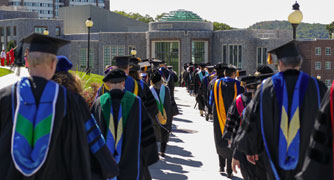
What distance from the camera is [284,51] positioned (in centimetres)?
516

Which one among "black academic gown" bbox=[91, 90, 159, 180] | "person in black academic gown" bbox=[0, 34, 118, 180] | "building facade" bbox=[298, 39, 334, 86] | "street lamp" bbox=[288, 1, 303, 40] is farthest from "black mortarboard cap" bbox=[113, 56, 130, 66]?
"building facade" bbox=[298, 39, 334, 86]

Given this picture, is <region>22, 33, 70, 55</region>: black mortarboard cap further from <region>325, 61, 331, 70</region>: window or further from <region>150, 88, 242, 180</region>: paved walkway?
<region>325, 61, 331, 70</region>: window

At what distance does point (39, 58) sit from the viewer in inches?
165

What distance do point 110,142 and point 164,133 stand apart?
505 centimetres

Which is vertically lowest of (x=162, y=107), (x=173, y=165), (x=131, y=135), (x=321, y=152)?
(x=173, y=165)

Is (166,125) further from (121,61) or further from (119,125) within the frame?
(119,125)

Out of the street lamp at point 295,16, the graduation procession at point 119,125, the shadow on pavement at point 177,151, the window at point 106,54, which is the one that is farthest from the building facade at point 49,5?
the graduation procession at point 119,125

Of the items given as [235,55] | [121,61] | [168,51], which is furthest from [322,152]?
[168,51]

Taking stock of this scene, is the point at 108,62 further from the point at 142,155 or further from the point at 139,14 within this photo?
the point at 139,14

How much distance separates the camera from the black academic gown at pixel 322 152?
345 cm

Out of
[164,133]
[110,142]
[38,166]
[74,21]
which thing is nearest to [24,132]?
[38,166]

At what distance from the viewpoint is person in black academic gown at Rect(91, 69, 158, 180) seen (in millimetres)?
5555

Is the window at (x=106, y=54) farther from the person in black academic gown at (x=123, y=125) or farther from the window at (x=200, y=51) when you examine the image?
the person in black academic gown at (x=123, y=125)

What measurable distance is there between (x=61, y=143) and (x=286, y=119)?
2.07 m
